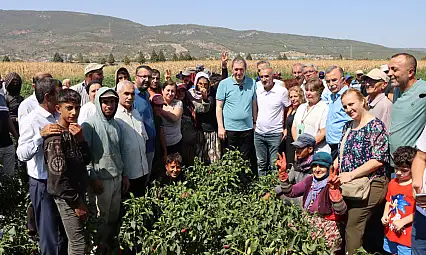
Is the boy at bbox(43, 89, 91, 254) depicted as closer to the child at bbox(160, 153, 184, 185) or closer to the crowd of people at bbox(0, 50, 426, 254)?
the crowd of people at bbox(0, 50, 426, 254)

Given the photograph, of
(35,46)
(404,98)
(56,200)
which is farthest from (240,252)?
(35,46)

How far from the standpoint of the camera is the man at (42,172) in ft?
12.3

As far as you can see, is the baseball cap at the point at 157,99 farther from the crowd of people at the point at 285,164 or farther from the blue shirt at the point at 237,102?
the blue shirt at the point at 237,102

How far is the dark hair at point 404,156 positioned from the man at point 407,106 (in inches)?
10.0

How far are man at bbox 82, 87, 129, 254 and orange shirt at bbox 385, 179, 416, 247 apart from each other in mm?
2703

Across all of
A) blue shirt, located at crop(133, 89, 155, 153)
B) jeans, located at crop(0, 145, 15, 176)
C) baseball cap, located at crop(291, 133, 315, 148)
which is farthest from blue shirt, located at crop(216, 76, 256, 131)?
jeans, located at crop(0, 145, 15, 176)

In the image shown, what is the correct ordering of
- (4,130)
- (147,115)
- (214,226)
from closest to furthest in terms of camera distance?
(214,226) → (147,115) → (4,130)

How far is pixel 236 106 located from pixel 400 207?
295 centimetres

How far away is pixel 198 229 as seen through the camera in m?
3.43

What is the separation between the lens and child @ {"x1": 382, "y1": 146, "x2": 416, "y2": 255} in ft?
12.6

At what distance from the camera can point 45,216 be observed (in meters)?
3.80

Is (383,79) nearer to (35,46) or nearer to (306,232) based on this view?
(306,232)

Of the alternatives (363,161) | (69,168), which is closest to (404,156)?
(363,161)

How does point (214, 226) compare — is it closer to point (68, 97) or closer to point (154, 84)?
point (68, 97)
